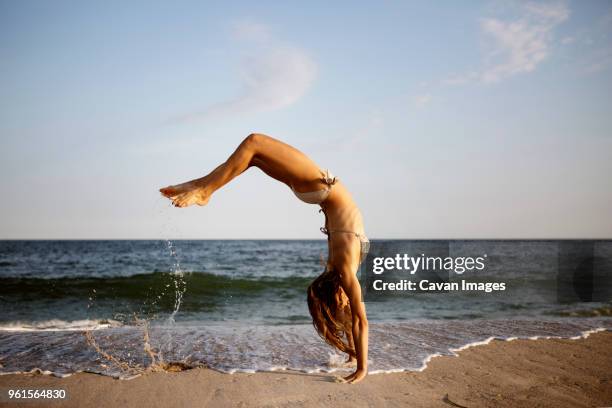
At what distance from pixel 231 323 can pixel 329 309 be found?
4.17m

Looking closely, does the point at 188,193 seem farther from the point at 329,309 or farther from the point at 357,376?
the point at 357,376

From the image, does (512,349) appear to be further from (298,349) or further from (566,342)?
(298,349)

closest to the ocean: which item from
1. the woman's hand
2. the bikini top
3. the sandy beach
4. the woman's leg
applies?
the sandy beach

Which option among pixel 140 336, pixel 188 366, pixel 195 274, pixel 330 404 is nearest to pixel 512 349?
pixel 330 404

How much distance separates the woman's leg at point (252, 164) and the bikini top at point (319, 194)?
0.16 metres

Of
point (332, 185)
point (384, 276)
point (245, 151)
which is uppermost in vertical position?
point (245, 151)

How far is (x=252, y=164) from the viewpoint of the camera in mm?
4285

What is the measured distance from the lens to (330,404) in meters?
3.73

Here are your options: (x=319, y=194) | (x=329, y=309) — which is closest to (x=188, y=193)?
(x=319, y=194)

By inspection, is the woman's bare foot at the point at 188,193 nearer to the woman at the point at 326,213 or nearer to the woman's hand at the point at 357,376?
the woman at the point at 326,213

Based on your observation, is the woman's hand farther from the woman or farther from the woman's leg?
the woman's leg

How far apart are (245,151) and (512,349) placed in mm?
4356

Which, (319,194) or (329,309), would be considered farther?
(329,309)

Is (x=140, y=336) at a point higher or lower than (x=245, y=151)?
lower
